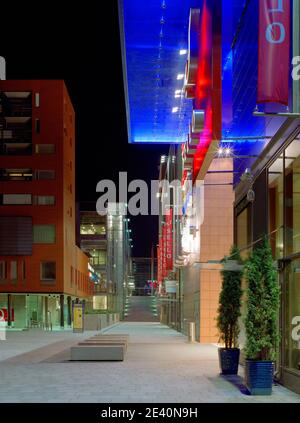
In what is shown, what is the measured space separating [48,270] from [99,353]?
46.1 m

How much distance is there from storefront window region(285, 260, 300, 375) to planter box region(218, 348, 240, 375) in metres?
2.63

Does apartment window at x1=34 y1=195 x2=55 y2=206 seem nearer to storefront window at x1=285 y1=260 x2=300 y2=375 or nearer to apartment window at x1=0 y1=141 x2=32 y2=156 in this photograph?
apartment window at x1=0 y1=141 x2=32 y2=156

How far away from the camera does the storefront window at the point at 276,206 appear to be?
618 inches

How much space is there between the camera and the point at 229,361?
1708 centimetres

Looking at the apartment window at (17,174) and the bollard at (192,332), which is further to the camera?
the apartment window at (17,174)

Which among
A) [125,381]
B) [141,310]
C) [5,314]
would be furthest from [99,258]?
[125,381]

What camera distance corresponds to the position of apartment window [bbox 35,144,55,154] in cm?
7025

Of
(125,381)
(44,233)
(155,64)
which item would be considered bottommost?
(125,381)

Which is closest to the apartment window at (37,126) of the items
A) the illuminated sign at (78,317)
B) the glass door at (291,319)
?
the illuminated sign at (78,317)

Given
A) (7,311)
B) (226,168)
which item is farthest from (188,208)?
(7,311)

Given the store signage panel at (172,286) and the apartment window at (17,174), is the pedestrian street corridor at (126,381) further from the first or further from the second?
the apartment window at (17,174)

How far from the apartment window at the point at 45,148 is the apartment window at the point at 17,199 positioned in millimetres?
4710

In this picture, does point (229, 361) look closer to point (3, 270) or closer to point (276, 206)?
point (276, 206)

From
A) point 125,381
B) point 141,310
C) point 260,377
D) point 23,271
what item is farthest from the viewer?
point 141,310
